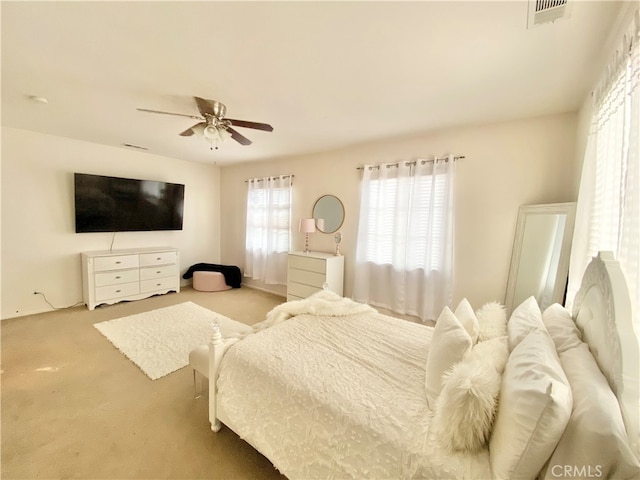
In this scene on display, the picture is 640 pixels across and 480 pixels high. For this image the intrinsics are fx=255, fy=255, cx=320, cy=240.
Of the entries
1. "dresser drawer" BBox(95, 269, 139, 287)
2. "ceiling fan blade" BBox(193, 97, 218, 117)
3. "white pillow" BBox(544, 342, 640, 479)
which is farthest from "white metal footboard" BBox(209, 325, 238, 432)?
"dresser drawer" BBox(95, 269, 139, 287)

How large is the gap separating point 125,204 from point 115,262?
0.96 metres

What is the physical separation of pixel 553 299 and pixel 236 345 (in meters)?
2.76

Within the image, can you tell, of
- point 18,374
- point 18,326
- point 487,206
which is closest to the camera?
point 18,374

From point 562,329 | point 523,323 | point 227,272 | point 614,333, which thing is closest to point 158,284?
point 227,272

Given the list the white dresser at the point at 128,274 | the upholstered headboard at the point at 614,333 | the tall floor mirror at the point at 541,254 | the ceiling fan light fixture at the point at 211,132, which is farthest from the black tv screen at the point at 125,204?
the upholstered headboard at the point at 614,333

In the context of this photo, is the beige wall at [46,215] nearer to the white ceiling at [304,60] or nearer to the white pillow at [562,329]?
the white ceiling at [304,60]

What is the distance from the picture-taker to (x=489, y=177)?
2.80 meters

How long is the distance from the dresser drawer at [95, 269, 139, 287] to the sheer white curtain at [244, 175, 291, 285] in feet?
6.15

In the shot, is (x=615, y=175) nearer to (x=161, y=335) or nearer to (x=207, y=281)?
(x=161, y=335)

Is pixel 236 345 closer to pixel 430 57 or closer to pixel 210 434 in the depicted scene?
pixel 210 434

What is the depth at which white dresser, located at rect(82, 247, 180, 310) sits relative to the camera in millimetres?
3742

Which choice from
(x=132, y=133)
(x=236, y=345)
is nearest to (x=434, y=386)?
(x=236, y=345)

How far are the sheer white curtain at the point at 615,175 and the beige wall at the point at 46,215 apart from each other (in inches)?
220

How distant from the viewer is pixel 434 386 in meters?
1.20
